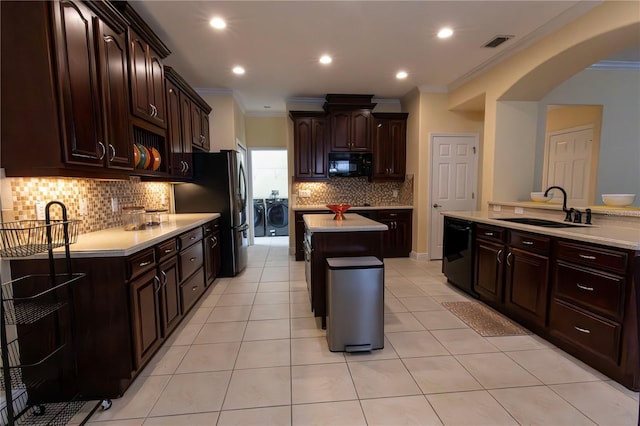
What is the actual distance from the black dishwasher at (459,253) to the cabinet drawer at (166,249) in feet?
9.77

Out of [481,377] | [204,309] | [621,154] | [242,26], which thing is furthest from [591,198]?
[204,309]

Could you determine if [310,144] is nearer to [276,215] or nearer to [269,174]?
[276,215]

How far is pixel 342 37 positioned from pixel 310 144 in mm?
2158

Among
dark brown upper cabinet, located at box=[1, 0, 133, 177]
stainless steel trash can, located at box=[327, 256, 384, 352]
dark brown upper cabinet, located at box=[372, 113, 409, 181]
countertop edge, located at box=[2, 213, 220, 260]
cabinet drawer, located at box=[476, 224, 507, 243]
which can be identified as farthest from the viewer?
dark brown upper cabinet, located at box=[372, 113, 409, 181]

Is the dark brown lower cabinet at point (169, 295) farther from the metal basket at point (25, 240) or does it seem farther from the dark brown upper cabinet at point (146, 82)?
the dark brown upper cabinet at point (146, 82)

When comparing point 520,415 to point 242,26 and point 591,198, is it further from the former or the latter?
point 591,198

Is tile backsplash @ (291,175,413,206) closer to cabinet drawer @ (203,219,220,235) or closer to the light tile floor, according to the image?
cabinet drawer @ (203,219,220,235)

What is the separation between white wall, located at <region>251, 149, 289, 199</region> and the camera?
7.77 m

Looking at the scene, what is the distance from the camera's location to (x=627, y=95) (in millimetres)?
4168

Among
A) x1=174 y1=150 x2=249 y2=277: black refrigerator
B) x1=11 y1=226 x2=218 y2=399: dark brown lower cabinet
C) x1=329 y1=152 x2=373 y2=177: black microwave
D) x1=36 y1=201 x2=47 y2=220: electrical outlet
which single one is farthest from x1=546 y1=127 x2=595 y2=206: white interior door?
x1=36 y1=201 x2=47 y2=220: electrical outlet

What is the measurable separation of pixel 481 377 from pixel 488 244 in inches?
56.2

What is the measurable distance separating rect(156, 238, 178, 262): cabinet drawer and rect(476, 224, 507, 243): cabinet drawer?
2.96 meters

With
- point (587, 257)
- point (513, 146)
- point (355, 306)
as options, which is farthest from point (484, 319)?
point (513, 146)

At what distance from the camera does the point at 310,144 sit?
16.6 feet
